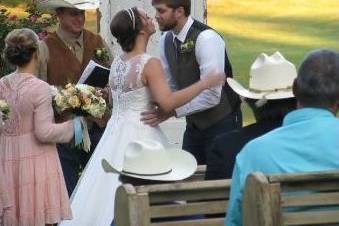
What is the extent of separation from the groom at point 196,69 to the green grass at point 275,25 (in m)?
9.29

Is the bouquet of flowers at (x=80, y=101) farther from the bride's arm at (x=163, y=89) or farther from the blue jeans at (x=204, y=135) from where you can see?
the blue jeans at (x=204, y=135)

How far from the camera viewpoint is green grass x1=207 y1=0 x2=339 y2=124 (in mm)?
18156

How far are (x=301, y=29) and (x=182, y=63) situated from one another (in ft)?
45.3

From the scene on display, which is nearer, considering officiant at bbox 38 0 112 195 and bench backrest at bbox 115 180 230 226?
bench backrest at bbox 115 180 230 226

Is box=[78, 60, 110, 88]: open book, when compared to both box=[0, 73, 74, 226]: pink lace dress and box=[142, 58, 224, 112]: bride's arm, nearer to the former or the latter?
box=[0, 73, 74, 226]: pink lace dress

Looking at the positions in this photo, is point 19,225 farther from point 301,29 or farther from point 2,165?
point 301,29

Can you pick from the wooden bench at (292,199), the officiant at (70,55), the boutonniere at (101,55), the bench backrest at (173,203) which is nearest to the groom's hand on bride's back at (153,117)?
the officiant at (70,55)

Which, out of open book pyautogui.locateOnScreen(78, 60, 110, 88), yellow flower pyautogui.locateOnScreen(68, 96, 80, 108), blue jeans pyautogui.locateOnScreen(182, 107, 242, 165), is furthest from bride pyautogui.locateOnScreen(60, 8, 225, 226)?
open book pyautogui.locateOnScreen(78, 60, 110, 88)

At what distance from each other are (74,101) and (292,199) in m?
3.25

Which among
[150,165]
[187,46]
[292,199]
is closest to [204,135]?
[187,46]

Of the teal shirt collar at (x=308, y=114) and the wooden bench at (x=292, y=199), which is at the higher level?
the teal shirt collar at (x=308, y=114)

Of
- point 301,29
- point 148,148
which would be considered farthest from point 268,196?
point 301,29

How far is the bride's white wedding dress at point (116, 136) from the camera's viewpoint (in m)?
6.60

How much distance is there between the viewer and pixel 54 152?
6.87 m
